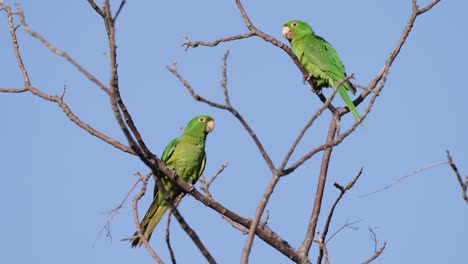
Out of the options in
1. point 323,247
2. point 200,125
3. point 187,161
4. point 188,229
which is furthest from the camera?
point 200,125

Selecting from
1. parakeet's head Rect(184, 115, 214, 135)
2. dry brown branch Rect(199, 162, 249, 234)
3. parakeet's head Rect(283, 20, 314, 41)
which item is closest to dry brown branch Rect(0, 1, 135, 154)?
dry brown branch Rect(199, 162, 249, 234)

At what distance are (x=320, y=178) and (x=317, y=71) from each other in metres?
2.65

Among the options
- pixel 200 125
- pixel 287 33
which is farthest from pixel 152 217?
pixel 287 33

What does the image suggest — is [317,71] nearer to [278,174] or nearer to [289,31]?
[289,31]

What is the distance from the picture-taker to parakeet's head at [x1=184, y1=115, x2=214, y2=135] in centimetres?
593

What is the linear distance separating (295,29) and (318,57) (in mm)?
758

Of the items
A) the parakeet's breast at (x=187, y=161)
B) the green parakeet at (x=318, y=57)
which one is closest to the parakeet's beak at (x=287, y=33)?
the green parakeet at (x=318, y=57)

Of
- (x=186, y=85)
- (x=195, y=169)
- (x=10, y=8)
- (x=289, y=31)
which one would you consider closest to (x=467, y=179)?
(x=186, y=85)

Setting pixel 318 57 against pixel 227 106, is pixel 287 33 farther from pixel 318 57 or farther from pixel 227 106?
pixel 227 106

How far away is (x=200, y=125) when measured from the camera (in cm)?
597

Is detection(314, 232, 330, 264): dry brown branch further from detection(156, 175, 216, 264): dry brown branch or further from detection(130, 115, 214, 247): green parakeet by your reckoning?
detection(130, 115, 214, 247): green parakeet

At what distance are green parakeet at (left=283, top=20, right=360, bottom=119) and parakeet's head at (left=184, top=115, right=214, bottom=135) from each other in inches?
44.5

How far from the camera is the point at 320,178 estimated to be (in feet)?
12.8

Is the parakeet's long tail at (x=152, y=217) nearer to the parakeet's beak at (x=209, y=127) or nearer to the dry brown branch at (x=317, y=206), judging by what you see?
the parakeet's beak at (x=209, y=127)
